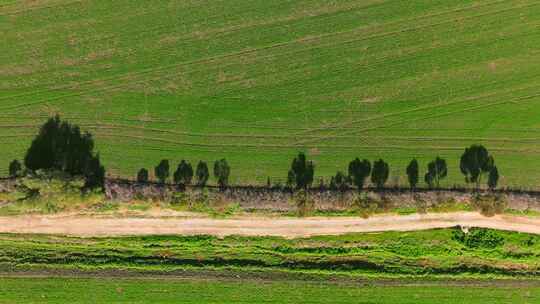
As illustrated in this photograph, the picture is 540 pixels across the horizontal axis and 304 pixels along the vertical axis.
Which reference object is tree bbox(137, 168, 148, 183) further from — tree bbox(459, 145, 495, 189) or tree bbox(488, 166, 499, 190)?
tree bbox(488, 166, 499, 190)

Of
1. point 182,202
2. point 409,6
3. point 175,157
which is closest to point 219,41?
point 175,157

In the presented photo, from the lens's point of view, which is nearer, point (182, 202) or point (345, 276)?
point (182, 202)

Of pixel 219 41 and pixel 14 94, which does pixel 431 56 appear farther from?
pixel 14 94

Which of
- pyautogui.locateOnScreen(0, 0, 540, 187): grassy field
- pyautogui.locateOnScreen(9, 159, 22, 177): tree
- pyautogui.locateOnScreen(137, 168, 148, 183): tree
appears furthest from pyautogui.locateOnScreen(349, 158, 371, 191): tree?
pyautogui.locateOnScreen(9, 159, 22, 177): tree

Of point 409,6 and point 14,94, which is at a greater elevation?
point 409,6

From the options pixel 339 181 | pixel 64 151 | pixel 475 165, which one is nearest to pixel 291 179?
pixel 339 181

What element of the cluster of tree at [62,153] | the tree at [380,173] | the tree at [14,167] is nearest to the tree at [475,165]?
the tree at [380,173]
